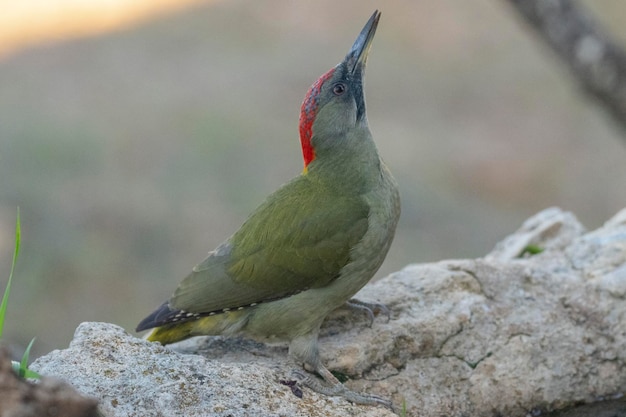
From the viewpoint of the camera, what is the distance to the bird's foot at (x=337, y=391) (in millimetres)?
3320

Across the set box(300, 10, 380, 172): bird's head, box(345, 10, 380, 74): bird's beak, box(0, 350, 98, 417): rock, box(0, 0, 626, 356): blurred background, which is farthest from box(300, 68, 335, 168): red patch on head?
box(0, 0, 626, 356): blurred background

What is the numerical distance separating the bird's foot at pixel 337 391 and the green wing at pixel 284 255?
0.39 m

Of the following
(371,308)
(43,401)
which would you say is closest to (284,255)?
(371,308)

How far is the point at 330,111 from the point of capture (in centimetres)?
389

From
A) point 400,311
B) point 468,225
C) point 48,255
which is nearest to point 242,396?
point 400,311

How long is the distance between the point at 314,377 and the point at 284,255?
1.69 feet

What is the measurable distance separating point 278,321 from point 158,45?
9.20 metres

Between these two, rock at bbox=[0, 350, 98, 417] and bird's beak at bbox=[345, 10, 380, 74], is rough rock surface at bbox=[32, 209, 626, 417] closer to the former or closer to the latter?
rock at bbox=[0, 350, 98, 417]

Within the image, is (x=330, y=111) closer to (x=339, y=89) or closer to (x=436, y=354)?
(x=339, y=89)

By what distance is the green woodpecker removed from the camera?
3637 mm

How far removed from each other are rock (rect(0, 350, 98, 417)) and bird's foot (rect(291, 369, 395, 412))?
4.76 feet

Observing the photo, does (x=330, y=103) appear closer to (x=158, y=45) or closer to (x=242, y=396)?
(x=242, y=396)

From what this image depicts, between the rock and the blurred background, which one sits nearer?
the rock

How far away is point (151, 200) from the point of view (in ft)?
28.9
